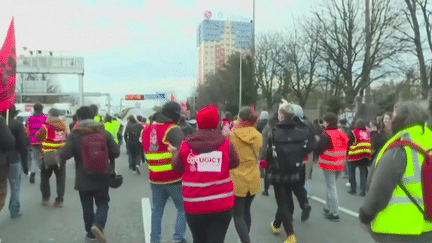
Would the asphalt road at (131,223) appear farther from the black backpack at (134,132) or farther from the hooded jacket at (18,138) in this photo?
the black backpack at (134,132)

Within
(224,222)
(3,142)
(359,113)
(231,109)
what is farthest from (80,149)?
(231,109)

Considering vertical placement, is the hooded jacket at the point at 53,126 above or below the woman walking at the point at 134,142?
above

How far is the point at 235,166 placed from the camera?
4250 mm

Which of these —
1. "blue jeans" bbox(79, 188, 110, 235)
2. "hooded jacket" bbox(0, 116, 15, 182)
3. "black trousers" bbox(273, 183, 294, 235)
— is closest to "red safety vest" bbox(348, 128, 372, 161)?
"black trousers" bbox(273, 183, 294, 235)

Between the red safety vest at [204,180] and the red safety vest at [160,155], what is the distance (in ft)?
4.99

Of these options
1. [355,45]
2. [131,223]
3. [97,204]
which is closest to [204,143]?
[97,204]

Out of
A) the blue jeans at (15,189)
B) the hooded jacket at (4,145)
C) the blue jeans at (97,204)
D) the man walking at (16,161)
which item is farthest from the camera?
the blue jeans at (15,189)

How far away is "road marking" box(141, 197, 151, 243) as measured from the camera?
6682 mm

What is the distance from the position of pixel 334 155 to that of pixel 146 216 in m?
3.43

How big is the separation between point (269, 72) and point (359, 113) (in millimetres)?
28692

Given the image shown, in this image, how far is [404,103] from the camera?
11.1 ft

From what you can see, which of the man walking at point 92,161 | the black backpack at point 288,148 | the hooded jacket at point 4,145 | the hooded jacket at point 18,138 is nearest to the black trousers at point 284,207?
the black backpack at point 288,148

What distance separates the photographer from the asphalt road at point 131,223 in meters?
6.54

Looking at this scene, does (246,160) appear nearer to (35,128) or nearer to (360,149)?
(360,149)
